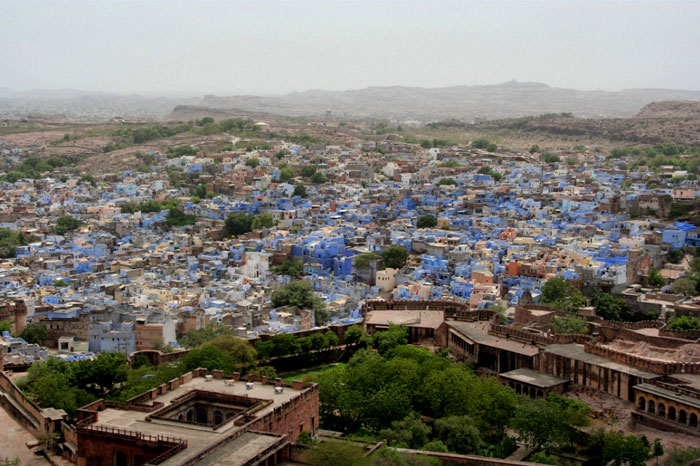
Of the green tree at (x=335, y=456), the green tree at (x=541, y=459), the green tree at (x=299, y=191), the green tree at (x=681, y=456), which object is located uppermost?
the green tree at (x=335, y=456)

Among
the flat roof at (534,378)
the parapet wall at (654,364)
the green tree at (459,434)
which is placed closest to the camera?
the green tree at (459,434)

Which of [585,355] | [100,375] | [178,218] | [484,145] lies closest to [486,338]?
[585,355]

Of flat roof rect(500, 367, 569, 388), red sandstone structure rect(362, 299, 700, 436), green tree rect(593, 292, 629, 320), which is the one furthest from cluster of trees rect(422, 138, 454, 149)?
flat roof rect(500, 367, 569, 388)

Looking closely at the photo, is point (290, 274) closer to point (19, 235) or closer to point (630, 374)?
point (19, 235)

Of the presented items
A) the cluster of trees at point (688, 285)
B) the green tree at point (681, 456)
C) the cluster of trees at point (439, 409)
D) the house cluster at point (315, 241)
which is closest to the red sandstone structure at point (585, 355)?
the green tree at point (681, 456)

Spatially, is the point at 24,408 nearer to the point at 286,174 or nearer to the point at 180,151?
the point at 286,174

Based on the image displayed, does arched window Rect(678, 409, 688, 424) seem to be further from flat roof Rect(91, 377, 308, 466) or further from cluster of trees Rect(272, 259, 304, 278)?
cluster of trees Rect(272, 259, 304, 278)

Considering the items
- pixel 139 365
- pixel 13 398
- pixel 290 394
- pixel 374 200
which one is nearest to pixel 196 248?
pixel 374 200

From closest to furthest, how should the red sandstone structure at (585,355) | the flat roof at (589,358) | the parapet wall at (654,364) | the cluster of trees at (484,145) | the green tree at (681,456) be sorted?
the green tree at (681,456)
the red sandstone structure at (585,355)
the flat roof at (589,358)
the parapet wall at (654,364)
the cluster of trees at (484,145)

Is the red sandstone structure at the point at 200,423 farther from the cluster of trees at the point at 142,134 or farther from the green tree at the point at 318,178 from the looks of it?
the cluster of trees at the point at 142,134
